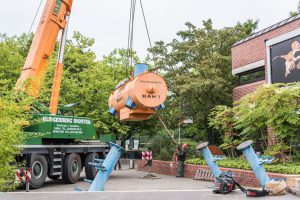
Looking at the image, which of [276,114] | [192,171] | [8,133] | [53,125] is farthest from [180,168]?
[8,133]

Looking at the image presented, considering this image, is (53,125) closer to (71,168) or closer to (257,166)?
(71,168)

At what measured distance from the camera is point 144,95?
1228 centimetres

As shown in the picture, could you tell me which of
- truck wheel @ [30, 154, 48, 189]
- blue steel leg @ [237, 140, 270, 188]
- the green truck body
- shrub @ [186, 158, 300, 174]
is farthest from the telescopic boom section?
blue steel leg @ [237, 140, 270, 188]

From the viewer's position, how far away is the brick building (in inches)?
799

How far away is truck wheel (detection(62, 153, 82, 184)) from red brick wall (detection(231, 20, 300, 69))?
10941 mm

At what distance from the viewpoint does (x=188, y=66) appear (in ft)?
92.9

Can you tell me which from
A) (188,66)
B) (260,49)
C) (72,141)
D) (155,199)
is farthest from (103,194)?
(188,66)

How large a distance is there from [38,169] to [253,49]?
13370mm

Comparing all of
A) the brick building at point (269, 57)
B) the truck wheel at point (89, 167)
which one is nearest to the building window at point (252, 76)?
the brick building at point (269, 57)

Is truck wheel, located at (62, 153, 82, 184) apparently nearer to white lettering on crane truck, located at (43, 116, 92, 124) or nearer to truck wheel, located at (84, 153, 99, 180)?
truck wheel, located at (84, 153, 99, 180)

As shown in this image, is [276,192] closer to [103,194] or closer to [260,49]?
[103,194]

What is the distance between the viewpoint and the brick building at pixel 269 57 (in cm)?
2030

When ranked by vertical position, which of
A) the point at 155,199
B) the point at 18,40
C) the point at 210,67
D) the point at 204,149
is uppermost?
the point at 18,40

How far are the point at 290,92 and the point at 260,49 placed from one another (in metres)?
7.51
